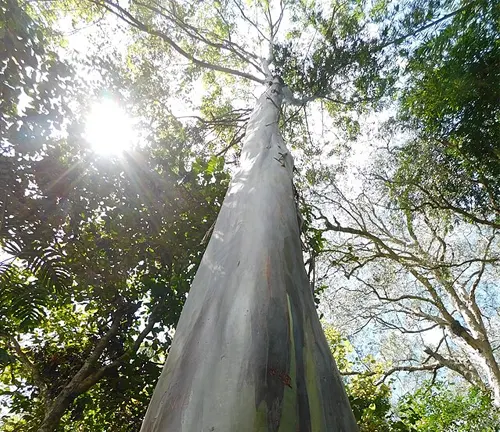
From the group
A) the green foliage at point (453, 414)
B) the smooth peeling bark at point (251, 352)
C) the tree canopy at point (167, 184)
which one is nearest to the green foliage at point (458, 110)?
the tree canopy at point (167, 184)

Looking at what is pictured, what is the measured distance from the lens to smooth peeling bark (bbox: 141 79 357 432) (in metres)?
0.85

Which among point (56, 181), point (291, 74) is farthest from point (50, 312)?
point (291, 74)

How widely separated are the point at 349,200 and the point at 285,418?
26.9 feet

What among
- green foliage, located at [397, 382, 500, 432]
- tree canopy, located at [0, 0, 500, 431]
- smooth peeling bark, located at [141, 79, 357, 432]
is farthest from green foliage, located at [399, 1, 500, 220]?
smooth peeling bark, located at [141, 79, 357, 432]

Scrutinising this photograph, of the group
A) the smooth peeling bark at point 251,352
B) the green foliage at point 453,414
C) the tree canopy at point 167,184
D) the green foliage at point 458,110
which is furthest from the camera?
the green foliage at point 453,414

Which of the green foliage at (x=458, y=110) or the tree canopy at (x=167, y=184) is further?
the green foliage at (x=458, y=110)

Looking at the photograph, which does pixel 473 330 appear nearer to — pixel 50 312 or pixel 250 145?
pixel 250 145

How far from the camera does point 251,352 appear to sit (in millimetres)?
982

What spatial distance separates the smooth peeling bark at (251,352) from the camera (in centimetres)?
85

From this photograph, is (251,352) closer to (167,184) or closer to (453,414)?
(167,184)

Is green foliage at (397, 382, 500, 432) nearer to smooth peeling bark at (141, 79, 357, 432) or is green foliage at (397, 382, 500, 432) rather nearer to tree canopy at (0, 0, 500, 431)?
tree canopy at (0, 0, 500, 431)

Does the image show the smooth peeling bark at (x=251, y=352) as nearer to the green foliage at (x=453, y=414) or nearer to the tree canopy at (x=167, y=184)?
the tree canopy at (x=167, y=184)

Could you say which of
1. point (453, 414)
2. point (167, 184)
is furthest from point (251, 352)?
point (453, 414)

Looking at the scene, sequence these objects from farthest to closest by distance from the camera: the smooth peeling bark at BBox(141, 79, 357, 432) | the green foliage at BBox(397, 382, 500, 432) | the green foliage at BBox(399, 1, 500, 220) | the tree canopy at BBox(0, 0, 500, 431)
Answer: the green foliage at BBox(397, 382, 500, 432) < the green foliage at BBox(399, 1, 500, 220) < the tree canopy at BBox(0, 0, 500, 431) < the smooth peeling bark at BBox(141, 79, 357, 432)
